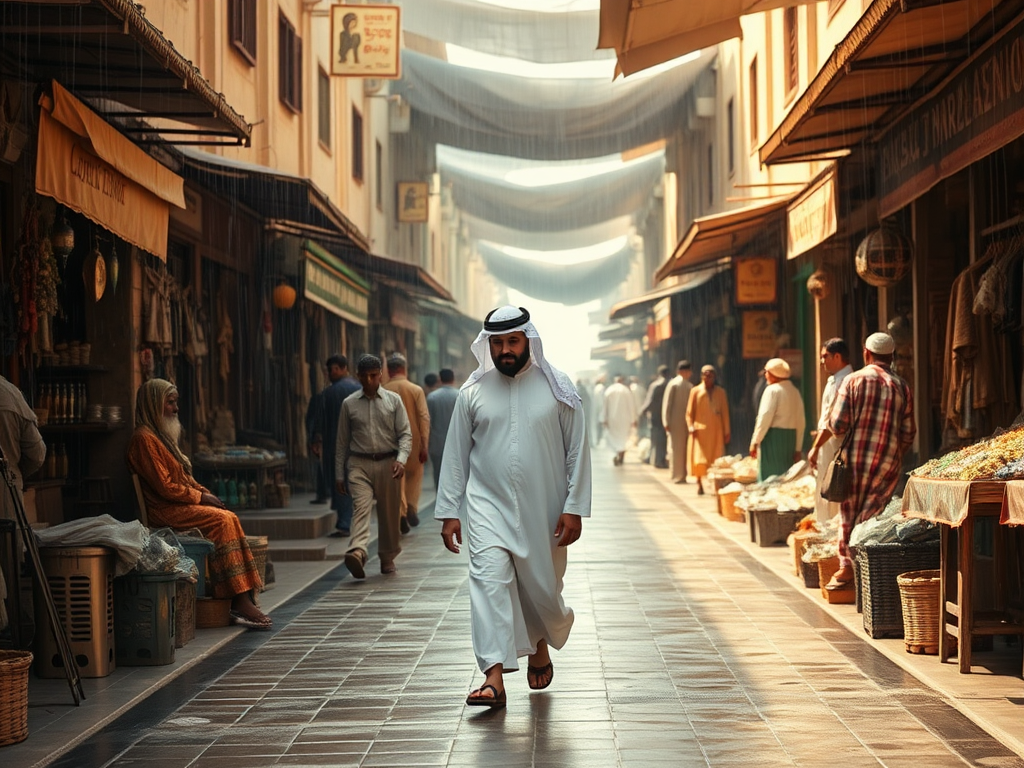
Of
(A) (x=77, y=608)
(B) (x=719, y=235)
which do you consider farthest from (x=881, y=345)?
(B) (x=719, y=235)

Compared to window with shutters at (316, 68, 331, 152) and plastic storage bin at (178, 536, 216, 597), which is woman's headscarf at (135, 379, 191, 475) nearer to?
plastic storage bin at (178, 536, 216, 597)

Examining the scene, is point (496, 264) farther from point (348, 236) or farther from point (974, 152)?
point (974, 152)

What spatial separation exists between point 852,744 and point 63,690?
3741 mm

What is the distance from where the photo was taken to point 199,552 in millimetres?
8766

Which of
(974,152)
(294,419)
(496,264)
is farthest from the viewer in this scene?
(496,264)

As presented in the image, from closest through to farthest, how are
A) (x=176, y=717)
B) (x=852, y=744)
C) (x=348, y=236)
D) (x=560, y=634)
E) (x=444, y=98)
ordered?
(x=852, y=744), (x=176, y=717), (x=560, y=634), (x=348, y=236), (x=444, y=98)

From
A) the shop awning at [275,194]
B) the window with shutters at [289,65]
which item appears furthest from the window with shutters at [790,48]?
the window with shutters at [289,65]

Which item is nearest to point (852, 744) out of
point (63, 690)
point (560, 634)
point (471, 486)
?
point (560, 634)

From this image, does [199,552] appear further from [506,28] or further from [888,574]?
[506,28]

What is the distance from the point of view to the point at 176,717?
20.7 ft

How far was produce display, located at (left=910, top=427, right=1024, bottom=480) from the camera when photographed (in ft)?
22.2

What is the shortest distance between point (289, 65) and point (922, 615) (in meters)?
13.0

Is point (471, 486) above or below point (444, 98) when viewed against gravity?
below

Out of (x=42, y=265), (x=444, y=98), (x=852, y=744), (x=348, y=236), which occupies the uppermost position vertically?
(x=444, y=98)
